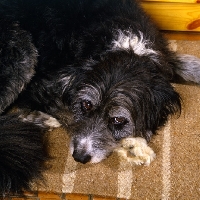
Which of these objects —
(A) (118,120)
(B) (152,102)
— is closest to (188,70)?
(B) (152,102)

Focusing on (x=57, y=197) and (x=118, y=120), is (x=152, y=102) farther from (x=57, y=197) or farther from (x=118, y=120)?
(x=57, y=197)

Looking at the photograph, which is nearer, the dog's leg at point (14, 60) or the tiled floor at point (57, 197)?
the tiled floor at point (57, 197)

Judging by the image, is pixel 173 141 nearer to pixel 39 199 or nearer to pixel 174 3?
pixel 39 199

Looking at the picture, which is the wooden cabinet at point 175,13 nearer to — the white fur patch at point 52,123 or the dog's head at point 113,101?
the dog's head at point 113,101

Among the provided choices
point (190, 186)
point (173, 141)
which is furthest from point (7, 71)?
point (190, 186)

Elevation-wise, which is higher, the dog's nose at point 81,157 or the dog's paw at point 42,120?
the dog's nose at point 81,157

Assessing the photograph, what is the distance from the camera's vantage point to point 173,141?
5.57ft

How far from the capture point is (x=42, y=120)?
1.76m

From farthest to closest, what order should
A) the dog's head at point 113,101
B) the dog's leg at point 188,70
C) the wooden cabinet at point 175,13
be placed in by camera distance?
the wooden cabinet at point 175,13 < the dog's leg at point 188,70 < the dog's head at point 113,101

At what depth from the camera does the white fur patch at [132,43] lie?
60.5 inches

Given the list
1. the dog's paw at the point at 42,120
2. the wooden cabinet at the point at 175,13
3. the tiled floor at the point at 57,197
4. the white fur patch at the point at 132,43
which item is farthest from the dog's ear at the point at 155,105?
the wooden cabinet at the point at 175,13

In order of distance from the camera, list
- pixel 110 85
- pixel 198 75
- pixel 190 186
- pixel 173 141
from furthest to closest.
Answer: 1. pixel 198 75
2. pixel 173 141
3. pixel 190 186
4. pixel 110 85

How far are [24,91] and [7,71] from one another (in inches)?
6.7

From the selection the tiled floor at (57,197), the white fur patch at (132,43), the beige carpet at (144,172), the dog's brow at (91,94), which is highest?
the white fur patch at (132,43)
